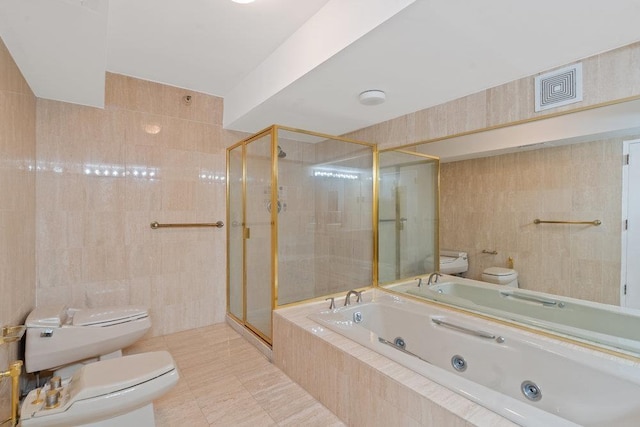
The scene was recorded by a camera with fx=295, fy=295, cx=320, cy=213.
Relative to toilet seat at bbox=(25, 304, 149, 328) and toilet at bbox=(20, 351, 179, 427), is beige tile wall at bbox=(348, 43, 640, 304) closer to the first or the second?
toilet at bbox=(20, 351, 179, 427)

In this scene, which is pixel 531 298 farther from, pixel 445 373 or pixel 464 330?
pixel 445 373

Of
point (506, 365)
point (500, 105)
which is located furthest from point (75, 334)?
point (500, 105)

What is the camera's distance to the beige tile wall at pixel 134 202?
2.27 metres

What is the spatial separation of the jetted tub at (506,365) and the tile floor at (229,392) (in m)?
0.49

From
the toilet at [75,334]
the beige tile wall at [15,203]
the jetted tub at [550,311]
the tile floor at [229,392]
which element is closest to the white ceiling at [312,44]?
the beige tile wall at [15,203]

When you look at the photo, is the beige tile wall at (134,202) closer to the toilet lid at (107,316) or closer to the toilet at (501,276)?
the toilet lid at (107,316)

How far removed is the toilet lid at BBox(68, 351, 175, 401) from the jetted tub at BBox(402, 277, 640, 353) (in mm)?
1952

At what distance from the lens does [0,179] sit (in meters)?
1.44

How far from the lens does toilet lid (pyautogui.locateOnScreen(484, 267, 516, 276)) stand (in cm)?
200

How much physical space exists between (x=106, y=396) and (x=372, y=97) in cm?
224

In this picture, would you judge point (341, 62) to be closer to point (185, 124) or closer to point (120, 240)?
point (185, 124)

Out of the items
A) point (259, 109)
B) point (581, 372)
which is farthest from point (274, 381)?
point (259, 109)

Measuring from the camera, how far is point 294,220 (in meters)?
2.69

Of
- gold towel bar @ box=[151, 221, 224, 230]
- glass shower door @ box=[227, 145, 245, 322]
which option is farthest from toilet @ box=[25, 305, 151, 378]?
glass shower door @ box=[227, 145, 245, 322]
